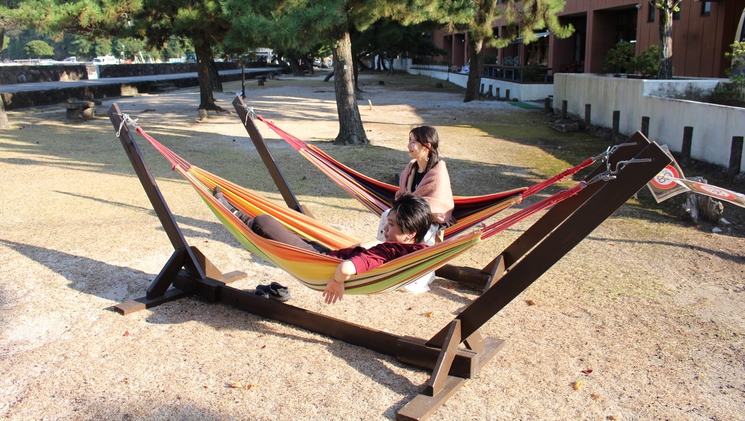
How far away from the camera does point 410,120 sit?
41.6 feet

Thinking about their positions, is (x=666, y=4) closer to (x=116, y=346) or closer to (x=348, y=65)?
(x=348, y=65)

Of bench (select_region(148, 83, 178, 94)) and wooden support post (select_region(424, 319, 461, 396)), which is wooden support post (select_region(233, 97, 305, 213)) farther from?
bench (select_region(148, 83, 178, 94))

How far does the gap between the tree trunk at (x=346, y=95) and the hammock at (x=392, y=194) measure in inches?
183

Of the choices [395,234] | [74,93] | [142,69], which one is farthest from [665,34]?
[142,69]

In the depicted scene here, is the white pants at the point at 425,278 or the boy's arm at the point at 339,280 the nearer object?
the boy's arm at the point at 339,280

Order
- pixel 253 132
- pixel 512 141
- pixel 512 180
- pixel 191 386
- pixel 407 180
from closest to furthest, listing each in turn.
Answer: pixel 191 386 → pixel 407 180 → pixel 253 132 → pixel 512 180 → pixel 512 141

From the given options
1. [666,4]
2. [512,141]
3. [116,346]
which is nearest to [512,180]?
[512,141]

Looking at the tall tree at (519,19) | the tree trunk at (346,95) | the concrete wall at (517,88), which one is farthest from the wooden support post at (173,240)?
the concrete wall at (517,88)

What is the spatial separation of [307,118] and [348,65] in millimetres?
4529

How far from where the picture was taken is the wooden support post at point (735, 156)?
5996 millimetres

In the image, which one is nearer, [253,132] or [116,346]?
[116,346]

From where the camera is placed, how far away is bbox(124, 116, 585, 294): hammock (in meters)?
2.40

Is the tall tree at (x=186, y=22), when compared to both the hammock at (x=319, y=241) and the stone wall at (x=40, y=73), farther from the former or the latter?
the stone wall at (x=40, y=73)

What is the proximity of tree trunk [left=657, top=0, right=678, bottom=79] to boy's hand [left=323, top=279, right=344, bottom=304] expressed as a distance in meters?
9.20
